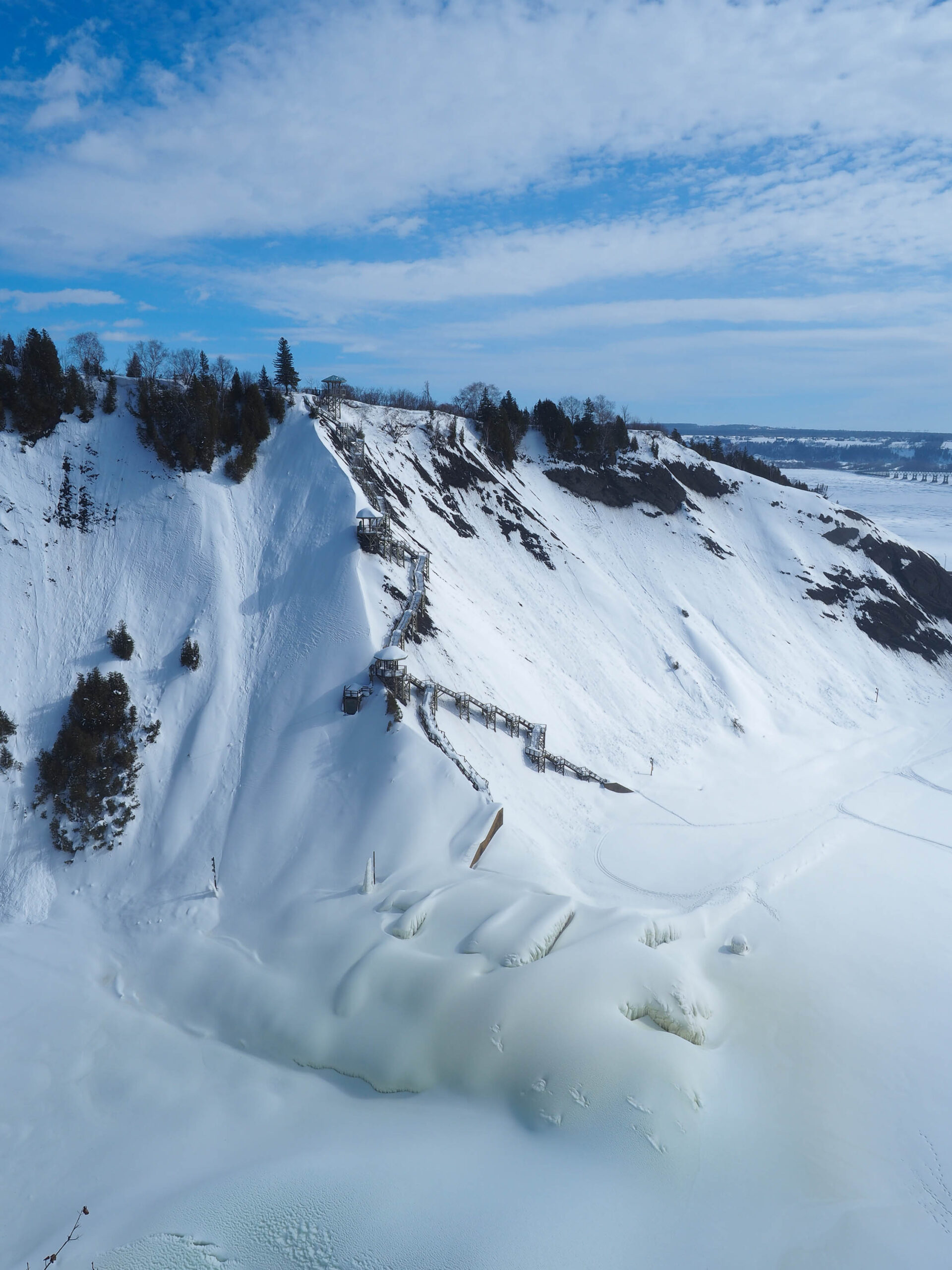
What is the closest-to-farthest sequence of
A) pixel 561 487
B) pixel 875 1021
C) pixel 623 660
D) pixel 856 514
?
1. pixel 875 1021
2. pixel 623 660
3. pixel 561 487
4. pixel 856 514

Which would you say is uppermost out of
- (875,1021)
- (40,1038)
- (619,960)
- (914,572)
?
(914,572)

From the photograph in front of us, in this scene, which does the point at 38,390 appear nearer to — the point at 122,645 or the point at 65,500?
the point at 65,500

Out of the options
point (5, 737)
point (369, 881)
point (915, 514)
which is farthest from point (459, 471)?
point (915, 514)

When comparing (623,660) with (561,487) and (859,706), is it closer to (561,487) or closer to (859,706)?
(859,706)

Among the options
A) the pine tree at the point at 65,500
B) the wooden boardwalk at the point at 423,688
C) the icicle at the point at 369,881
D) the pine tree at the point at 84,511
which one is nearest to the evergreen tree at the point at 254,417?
the wooden boardwalk at the point at 423,688

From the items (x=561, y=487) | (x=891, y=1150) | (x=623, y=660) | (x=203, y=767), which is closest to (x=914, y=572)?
(x=561, y=487)

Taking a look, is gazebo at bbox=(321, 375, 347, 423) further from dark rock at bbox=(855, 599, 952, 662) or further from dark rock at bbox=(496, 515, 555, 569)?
dark rock at bbox=(855, 599, 952, 662)

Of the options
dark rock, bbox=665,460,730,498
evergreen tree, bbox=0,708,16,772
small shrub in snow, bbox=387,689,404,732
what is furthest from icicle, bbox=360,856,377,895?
dark rock, bbox=665,460,730,498
